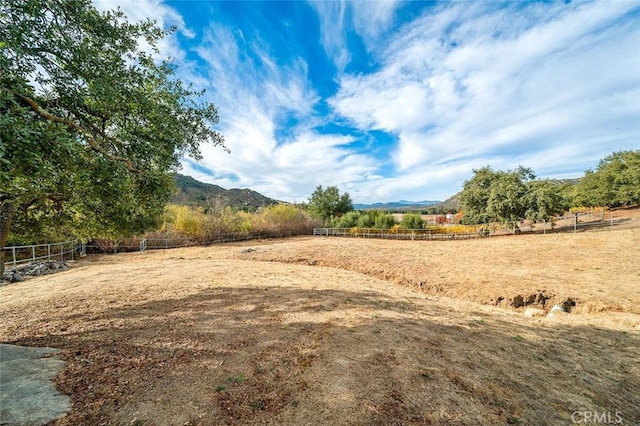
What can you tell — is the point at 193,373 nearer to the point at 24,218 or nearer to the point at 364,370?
the point at 364,370

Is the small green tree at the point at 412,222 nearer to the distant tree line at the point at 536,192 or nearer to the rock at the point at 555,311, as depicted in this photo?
the distant tree line at the point at 536,192

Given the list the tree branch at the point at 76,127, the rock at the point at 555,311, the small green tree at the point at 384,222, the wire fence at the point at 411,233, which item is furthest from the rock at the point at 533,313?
the small green tree at the point at 384,222

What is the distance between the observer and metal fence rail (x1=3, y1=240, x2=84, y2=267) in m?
13.1

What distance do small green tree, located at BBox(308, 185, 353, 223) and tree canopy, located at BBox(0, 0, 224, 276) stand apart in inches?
1242

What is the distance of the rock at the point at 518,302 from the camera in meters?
7.54

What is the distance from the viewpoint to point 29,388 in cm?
265

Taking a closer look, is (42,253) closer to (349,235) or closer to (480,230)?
(349,235)

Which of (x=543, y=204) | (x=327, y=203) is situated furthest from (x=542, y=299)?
(x=327, y=203)

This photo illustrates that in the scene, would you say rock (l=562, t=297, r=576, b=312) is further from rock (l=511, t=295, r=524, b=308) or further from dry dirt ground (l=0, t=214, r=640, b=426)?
rock (l=511, t=295, r=524, b=308)

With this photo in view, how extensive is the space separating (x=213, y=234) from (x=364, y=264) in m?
17.6

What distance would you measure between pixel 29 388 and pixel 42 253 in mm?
17500

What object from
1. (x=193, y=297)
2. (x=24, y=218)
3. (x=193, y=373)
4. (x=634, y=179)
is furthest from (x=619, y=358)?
(x=634, y=179)

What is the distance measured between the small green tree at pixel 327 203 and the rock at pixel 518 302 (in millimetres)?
30123

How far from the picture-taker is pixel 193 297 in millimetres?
6449
